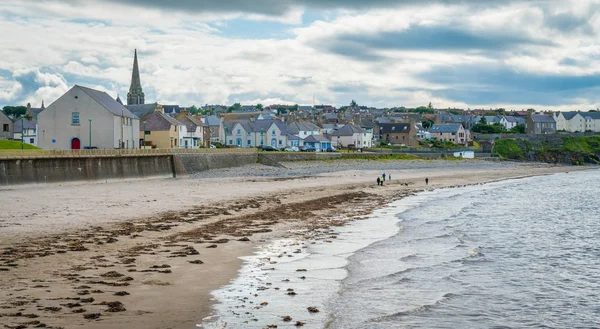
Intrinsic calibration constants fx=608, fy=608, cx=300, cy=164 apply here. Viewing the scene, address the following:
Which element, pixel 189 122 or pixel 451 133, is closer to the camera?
pixel 189 122

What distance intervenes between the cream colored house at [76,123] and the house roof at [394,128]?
301 ft

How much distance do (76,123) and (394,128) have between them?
3784 inches

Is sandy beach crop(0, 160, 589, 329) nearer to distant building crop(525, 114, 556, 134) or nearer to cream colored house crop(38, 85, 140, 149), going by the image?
cream colored house crop(38, 85, 140, 149)

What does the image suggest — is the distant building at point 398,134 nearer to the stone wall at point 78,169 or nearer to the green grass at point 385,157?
the green grass at point 385,157

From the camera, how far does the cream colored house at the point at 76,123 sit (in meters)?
58.2

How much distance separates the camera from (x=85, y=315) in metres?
11.5

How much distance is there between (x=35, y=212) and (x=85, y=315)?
17721mm

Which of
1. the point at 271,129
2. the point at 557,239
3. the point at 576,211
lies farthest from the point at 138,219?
the point at 271,129

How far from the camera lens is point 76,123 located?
58.6 m

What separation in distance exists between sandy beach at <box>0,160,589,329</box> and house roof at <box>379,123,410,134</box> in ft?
309

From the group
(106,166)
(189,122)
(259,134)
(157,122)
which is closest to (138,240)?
(106,166)

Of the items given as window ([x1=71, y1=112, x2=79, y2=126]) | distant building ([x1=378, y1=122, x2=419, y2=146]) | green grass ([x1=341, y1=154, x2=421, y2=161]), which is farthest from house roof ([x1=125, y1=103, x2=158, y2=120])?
distant building ([x1=378, y1=122, x2=419, y2=146])

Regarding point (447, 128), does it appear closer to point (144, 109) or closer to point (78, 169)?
point (144, 109)

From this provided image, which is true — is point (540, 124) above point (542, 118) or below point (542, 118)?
below
